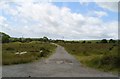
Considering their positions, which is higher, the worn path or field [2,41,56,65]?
field [2,41,56,65]

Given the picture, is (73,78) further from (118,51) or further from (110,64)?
(118,51)

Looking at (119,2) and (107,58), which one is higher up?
(119,2)

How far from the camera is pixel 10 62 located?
27.2m

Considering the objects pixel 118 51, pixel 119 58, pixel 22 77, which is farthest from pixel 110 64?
pixel 22 77

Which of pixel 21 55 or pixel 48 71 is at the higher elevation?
pixel 21 55

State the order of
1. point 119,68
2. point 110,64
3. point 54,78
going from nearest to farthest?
point 54,78
point 119,68
point 110,64

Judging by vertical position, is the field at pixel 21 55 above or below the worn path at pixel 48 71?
above

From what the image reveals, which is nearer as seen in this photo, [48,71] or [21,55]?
[48,71]

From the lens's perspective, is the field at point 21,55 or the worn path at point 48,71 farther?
the field at point 21,55

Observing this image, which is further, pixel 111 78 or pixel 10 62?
pixel 10 62

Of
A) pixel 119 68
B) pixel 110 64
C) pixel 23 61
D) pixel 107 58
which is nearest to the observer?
pixel 119 68

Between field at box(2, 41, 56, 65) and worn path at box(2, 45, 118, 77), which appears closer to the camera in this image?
worn path at box(2, 45, 118, 77)

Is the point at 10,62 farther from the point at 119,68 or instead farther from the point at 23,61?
the point at 119,68

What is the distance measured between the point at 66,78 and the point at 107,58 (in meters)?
10.4
